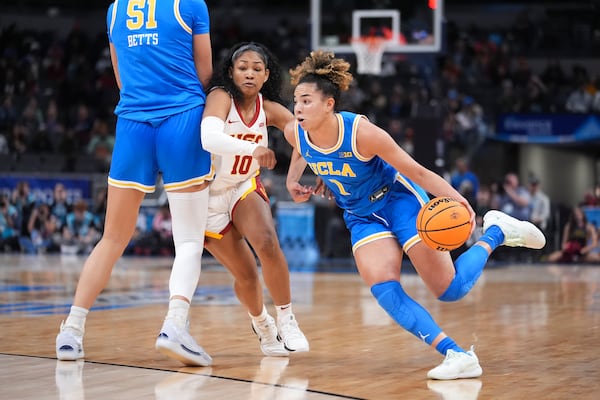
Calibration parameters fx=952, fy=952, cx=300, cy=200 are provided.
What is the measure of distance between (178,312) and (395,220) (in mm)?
1175

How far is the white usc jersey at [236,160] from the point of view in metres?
5.00

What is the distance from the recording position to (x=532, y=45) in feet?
71.8

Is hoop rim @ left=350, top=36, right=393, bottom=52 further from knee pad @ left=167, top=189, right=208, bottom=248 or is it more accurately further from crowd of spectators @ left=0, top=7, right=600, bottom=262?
knee pad @ left=167, top=189, right=208, bottom=248

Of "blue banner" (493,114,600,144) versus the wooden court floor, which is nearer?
the wooden court floor

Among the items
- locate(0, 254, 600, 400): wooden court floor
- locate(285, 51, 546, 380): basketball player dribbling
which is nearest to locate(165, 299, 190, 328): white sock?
locate(0, 254, 600, 400): wooden court floor

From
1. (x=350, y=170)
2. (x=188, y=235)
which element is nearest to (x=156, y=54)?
(x=188, y=235)

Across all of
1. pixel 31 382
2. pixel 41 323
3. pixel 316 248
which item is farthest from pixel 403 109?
pixel 31 382

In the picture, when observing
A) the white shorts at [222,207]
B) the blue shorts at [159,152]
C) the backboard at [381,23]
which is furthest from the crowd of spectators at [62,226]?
the blue shorts at [159,152]

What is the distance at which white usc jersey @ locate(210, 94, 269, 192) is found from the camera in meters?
5.00

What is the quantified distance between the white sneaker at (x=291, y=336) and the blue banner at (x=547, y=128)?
47.4 feet

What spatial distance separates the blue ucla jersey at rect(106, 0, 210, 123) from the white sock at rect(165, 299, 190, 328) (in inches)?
35.5

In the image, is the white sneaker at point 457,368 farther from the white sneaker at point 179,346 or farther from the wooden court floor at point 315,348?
the white sneaker at point 179,346

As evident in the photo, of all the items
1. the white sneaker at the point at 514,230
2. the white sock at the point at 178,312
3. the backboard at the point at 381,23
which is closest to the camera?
the white sock at the point at 178,312

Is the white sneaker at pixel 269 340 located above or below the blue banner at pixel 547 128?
below
